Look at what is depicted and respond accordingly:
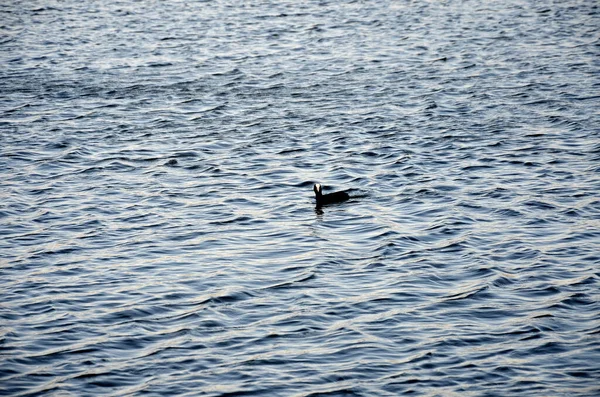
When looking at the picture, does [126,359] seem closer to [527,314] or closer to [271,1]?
[527,314]

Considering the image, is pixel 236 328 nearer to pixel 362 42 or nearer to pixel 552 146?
pixel 552 146

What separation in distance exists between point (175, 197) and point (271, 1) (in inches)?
1219

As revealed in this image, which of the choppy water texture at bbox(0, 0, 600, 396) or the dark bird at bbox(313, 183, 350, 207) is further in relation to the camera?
the dark bird at bbox(313, 183, 350, 207)

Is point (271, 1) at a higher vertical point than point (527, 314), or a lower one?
higher

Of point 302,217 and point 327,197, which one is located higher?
point 327,197

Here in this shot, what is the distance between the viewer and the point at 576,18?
4181cm

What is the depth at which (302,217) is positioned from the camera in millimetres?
21031

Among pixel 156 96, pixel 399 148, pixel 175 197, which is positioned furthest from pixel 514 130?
pixel 156 96

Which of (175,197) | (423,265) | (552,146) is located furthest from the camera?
(552,146)

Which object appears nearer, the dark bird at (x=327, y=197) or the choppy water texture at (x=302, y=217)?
the choppy water texture at (x=302, y=217)

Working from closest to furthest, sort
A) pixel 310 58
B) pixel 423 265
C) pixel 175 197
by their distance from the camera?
1. pixel 423 265
2. pixel 175 197
3. pixel 310 58

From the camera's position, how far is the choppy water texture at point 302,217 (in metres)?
14.4

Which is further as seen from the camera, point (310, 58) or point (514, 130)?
point (310, 58)

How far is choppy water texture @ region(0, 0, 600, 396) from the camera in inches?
565
